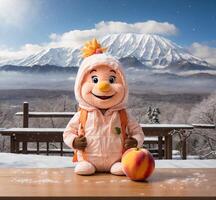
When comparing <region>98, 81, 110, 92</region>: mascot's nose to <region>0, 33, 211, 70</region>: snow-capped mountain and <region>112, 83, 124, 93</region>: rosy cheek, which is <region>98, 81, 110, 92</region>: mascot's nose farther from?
<region>0, 33, 211, 70</region>: snow-capped mountain

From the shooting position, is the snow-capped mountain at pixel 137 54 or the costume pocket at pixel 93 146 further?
the snow-capped mountain at pixel 137 54

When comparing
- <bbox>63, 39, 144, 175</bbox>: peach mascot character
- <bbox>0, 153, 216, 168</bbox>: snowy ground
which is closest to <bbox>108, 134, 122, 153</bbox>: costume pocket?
<bbox>63, 39, 144, 175</bbox>: peach mascot character

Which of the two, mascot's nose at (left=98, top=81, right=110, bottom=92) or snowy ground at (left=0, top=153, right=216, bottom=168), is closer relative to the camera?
mascot's nose at (left=98, top=81, right=110, bottom=92)

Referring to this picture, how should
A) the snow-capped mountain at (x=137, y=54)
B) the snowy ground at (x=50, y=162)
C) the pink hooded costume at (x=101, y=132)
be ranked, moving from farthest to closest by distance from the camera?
the snow-capped mountain at (x=137, y=54) < the snowy ground at (x=50, y=162) < the pink hooded costume at (x=101, y=132)

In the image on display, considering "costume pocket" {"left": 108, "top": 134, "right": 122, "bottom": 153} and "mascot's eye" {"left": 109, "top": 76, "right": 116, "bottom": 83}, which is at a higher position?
"mascot's eye" {"left": 109, "top": 76, "right": 116, "bottom": 83}

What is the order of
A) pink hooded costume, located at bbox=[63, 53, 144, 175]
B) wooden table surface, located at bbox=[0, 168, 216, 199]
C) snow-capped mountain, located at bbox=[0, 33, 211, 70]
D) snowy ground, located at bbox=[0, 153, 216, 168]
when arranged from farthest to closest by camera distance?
1. snow-capped mountain, located at bbox=[0, 33, 211, 70]
2. snowy ground, located at bbox=[0, 153, 216, 168]
3. pink hooded costume, located at bbox=[63, 53, 144, 175]
4. wooden table surface, located at bbox=[0, 168, 216, 199]

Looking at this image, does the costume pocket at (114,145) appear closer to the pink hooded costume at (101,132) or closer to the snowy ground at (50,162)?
the pink hooded costume at (101,132)

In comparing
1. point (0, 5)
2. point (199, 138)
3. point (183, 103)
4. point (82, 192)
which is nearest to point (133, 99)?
point (183, 103)

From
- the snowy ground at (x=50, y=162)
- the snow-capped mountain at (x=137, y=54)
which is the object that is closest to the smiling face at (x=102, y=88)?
the snowy ground at (x=50, y=162)
